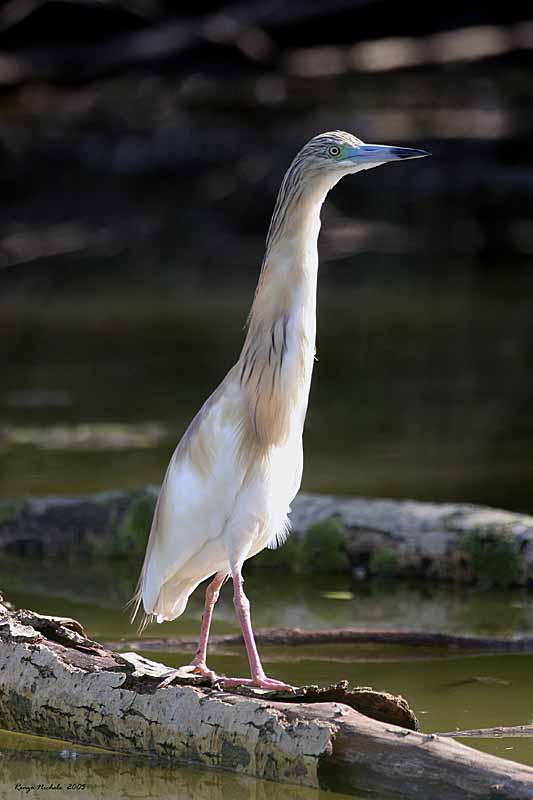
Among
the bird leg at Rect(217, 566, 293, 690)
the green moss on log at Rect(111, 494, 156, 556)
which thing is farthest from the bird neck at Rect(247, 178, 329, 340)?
the green moss on log at Rect(111, 494, 156, 556)

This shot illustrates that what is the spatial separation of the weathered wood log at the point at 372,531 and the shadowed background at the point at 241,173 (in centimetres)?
542

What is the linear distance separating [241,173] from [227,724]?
47.0 ft

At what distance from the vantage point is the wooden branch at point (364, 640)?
16.0 feet

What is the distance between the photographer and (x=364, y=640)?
4918 millimetres

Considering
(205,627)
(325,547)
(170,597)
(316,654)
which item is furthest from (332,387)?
(205,627)

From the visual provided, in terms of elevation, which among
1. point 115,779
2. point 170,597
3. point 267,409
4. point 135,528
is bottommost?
point 115,779

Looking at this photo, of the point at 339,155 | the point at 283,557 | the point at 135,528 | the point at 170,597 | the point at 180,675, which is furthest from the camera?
the point at 135,528

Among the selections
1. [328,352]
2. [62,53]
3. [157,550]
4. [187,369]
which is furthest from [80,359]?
[157,550]

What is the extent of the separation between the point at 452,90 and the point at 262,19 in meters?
2.43

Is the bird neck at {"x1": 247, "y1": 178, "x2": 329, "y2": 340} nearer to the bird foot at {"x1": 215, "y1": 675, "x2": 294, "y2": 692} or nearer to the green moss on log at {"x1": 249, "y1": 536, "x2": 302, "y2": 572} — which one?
the bird foot at {"x1": 215, "y1": 675, "x2": 294, "y2": 692}

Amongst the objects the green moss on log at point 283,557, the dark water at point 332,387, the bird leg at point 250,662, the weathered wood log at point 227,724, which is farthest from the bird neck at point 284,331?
the dark water at point 332,387

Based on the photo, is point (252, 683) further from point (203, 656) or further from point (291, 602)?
point (291, 602)

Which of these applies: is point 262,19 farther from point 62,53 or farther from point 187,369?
point 187,369

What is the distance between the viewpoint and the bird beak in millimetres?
3926
